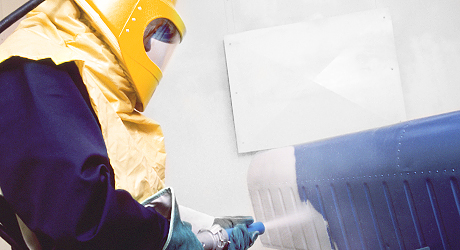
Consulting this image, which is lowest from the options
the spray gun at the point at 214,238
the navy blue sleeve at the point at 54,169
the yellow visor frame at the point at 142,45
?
the spray gun at the point at 214,238

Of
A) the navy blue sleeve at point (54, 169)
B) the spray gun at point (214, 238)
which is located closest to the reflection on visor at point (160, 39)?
the navy blue sleeve at point (54, 169)

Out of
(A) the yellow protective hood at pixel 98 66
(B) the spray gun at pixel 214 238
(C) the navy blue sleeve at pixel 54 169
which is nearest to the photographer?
(C) the navy blue sleeve at pixel 54 169

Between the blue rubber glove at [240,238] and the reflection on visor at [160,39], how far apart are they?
0.54 meters

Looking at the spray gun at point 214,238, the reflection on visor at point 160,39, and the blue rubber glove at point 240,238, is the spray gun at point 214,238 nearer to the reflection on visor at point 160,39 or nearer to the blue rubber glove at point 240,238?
the blue rubber glove at point 240,238

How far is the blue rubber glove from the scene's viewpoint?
88 cm

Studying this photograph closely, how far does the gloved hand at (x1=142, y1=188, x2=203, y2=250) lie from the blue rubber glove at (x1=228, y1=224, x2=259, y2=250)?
0.63ft

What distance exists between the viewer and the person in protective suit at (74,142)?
1.69 feet

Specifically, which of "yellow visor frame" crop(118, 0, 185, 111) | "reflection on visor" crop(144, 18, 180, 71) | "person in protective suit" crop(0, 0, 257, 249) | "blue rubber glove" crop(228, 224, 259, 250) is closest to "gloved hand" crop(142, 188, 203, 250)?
"person in protective suit" crop(0, 0, 257, 249)

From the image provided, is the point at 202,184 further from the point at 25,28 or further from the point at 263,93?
the point at 25,28

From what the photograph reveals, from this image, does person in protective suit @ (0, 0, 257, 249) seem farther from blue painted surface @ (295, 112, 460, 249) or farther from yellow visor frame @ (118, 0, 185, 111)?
blue painted surface @ (295, 112, 460, 249)

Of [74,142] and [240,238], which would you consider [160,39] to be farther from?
[240,238]

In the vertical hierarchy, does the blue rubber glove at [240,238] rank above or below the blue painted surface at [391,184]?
below

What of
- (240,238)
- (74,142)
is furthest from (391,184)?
(74,142)

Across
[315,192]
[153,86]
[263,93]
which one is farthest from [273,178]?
[263,93]
